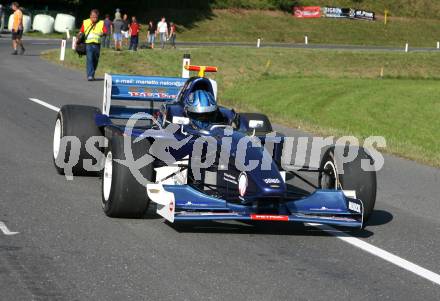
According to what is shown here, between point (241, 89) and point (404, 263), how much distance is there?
30348 millimetres

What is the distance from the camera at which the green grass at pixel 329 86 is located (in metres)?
26.8

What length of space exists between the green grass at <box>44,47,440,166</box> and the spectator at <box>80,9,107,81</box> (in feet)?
13.6

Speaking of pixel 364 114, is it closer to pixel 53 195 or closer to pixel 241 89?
pixel 241 89

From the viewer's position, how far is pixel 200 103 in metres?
10.8

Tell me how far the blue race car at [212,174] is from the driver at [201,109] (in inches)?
0.4

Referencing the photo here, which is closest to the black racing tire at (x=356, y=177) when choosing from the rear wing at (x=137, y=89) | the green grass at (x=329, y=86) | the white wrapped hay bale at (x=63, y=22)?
the rear wing at (x=137, y=89)

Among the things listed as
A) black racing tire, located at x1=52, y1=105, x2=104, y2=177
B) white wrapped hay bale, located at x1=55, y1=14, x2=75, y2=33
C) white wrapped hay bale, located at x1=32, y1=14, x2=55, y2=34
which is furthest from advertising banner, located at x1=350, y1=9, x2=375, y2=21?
black racing tire, located at x1=52, y1=105, x2=104, y2=177

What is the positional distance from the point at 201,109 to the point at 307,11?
257 ft

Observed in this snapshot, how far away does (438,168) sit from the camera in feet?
47.6

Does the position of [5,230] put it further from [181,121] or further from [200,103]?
[200,103]

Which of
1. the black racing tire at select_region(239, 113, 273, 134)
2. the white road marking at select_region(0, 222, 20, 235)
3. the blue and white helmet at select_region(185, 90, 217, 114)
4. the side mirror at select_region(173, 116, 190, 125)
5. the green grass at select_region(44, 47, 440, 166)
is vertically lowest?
the green grass at select_region(44, 47, 440, 166)

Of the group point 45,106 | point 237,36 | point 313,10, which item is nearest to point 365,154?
point 45,106

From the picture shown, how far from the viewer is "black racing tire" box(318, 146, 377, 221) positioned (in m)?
9.62

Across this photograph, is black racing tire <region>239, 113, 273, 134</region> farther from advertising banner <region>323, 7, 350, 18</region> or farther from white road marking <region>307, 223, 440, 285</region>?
advertising banner <region>323, 7, 350, 18</region>
